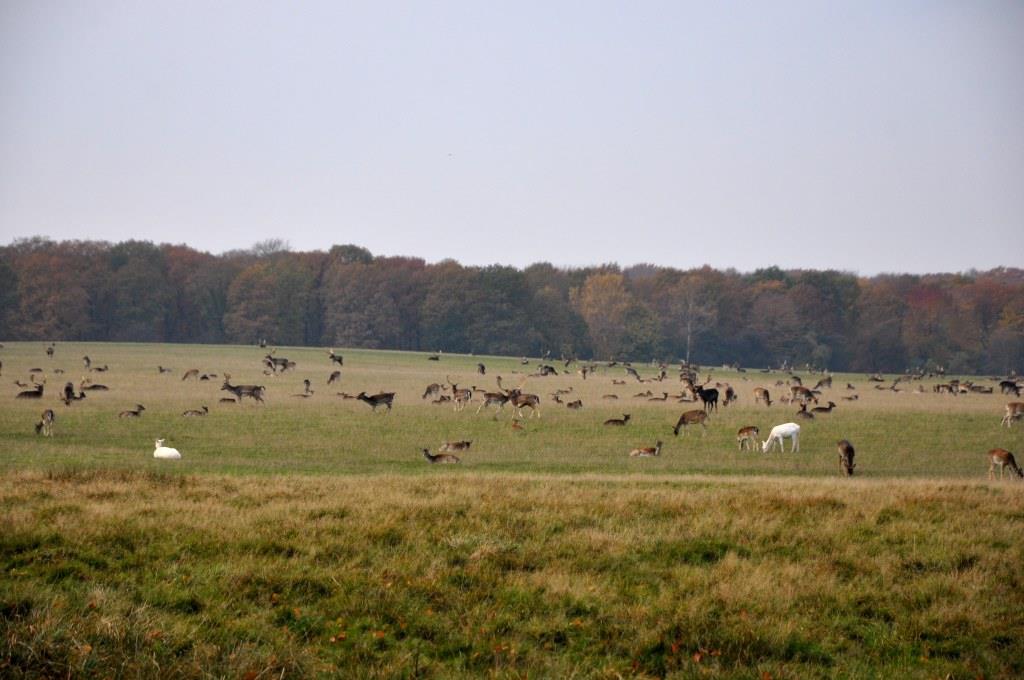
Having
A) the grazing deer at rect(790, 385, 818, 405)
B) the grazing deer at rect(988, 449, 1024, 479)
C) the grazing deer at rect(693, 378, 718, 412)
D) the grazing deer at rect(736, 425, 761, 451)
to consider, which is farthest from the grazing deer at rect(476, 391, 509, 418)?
the grazing deer at rect(988, 449, 1024, 479)

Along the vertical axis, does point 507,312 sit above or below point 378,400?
above

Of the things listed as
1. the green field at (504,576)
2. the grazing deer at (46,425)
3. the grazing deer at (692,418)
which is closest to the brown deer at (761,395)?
the grazing deer at (692,418)

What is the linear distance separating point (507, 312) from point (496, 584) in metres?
93.6

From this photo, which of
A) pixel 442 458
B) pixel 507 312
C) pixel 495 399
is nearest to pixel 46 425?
pixel 442 458

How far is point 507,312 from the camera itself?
10400 centimetres

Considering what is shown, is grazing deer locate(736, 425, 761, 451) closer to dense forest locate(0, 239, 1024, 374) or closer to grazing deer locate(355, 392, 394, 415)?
grazing deer locate(355, 392, 394, 415)

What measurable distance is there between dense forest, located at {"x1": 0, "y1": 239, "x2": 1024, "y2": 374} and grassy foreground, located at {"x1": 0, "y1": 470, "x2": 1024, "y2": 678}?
87.5 meters

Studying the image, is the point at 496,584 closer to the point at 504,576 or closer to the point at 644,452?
the point at 504,576

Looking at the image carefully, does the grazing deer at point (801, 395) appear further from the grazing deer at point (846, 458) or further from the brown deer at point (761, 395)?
the grazing deer at point (846, 458)

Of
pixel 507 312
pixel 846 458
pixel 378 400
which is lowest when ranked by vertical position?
pixel 846 458

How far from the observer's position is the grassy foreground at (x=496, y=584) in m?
8.97

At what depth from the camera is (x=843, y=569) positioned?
11539mm

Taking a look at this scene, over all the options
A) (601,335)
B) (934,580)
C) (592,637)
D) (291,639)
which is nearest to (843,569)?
(934,580)

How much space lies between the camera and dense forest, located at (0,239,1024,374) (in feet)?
323
